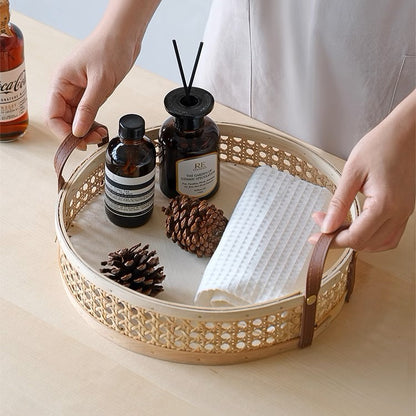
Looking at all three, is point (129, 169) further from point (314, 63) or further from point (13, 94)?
point (314, 63)

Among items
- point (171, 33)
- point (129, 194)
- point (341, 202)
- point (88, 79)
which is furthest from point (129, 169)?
point (171, 33)

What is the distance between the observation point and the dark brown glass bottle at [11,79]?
1.07 meters

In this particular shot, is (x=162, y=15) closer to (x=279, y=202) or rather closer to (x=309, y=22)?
(x=309, y=22)

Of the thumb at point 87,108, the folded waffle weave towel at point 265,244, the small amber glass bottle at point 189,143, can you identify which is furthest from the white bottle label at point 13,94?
the folded waffle weave towel at point 265,244

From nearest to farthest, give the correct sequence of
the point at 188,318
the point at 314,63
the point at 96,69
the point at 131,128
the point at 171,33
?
the point at 188,318 → the point at 131,128 → the point at 96,69 → the point at 314,63 → the point at 171,33

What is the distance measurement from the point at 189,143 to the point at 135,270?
7.3 inches

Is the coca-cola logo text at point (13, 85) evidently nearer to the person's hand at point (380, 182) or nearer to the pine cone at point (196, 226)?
the pine cone at point (196, 226)

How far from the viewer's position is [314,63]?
3.82ft

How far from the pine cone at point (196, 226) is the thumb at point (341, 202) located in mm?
170

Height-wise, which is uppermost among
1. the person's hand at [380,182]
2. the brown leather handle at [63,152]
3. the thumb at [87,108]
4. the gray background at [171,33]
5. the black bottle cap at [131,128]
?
the person's hand at [380,182]

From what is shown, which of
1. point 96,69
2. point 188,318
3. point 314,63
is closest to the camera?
point 188,318

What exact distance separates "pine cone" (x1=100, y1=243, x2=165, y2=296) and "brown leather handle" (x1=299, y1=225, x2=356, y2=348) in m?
0.18

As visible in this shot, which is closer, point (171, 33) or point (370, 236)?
point (370, 236)

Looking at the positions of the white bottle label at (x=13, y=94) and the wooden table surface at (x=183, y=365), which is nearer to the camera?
the wooden table surface at (x=183, y=365)
